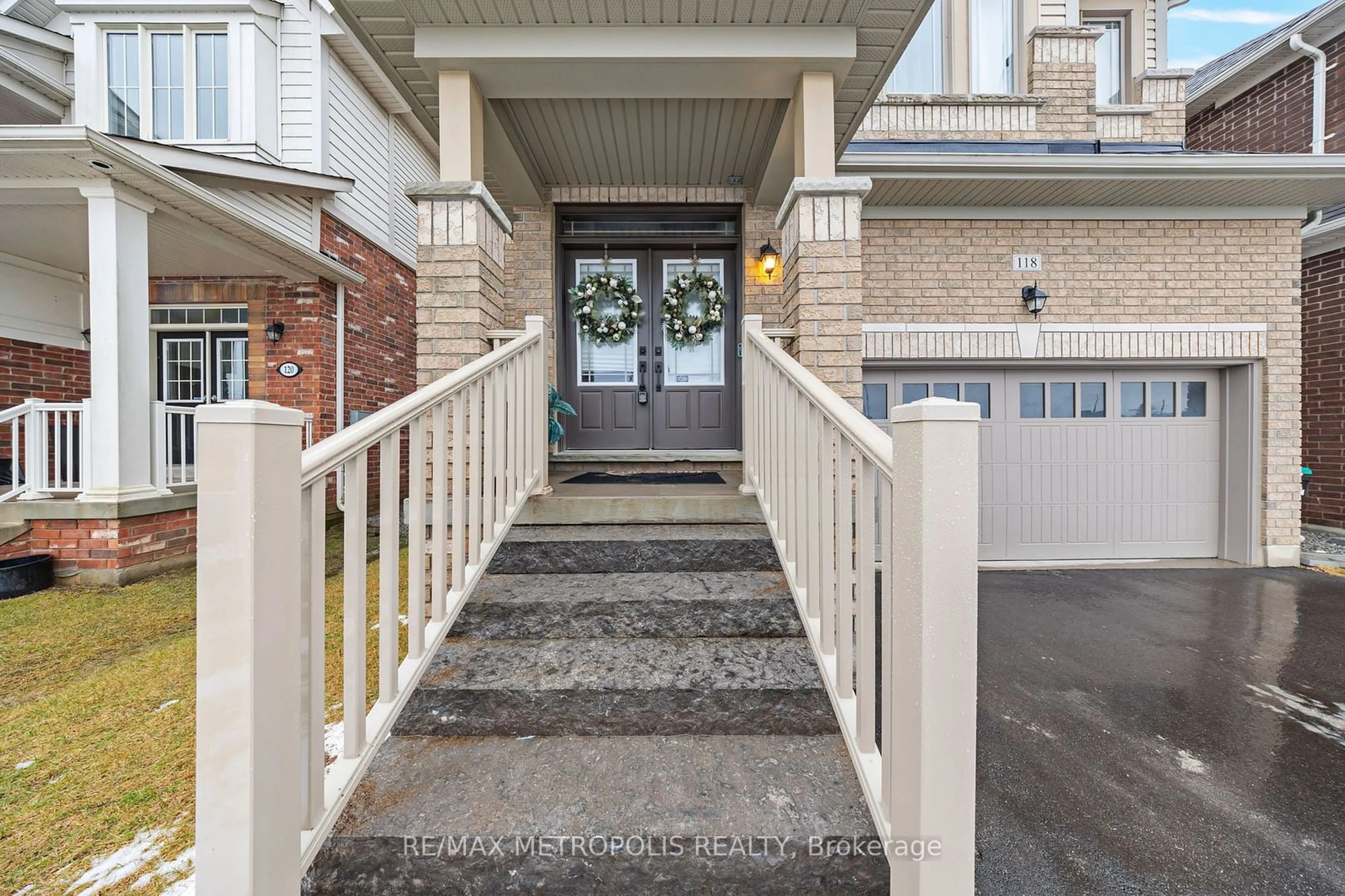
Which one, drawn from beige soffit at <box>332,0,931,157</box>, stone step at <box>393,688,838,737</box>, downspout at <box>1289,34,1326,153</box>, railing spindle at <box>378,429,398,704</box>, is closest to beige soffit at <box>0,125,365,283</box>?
beige soffit at <box>332,0,931,157</box>

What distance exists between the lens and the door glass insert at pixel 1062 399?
15.8ft

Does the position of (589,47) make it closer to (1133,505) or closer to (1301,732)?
(1301,732)

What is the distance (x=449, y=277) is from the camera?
9.00 feet

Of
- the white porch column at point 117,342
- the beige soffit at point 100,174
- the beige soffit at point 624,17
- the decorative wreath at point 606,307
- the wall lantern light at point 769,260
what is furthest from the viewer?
the decorative wreath at point 606,307

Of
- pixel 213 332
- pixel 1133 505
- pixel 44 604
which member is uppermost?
pixel 213 332

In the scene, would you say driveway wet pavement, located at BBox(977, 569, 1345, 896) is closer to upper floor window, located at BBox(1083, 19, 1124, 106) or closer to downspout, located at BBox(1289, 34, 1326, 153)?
upper floor window, located at BBox(1083, 19, 1124, 106)

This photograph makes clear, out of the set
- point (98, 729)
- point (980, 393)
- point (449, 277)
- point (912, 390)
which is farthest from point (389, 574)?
point (980, 393)

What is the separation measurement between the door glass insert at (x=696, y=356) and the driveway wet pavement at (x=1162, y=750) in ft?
8.98

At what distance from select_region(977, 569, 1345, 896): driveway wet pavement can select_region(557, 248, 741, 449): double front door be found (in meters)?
2.54

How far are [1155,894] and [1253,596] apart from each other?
385cm

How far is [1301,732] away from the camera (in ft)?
7.21

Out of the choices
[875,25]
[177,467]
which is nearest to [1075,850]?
[875,25]

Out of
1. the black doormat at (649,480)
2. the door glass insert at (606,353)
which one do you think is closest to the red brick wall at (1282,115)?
the door glass insert at (606,353)

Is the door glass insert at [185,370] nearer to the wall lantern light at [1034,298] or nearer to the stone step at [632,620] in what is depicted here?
the stone step at [632,620]
